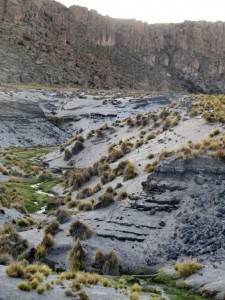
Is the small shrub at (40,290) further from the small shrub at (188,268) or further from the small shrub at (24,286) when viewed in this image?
the small shrub at (188,268)

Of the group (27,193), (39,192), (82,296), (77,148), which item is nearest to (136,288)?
(82,296)

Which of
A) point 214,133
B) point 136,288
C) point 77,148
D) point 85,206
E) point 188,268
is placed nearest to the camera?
point 136,288

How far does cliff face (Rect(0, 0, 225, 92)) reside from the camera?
125 m

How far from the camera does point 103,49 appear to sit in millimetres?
155500

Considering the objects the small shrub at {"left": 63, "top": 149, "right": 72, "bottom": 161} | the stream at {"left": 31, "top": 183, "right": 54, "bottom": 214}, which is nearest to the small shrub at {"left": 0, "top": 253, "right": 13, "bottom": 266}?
the stream at {"left": 31, "top": 183, "right": 54, "bottom": 214}

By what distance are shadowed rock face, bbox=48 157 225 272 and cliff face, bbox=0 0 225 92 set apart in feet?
280

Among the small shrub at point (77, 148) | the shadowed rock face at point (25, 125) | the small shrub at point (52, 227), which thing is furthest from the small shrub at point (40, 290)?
the shadowed rock face at point (25, 125)

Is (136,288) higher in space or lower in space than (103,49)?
lower

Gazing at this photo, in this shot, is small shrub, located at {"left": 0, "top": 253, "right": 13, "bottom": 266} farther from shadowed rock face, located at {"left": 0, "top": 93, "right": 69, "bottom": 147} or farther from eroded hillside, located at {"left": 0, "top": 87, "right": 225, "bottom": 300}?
shadowed rock face, located at {"left": 0, "top": 93, "right": 69, "bottom": 147}

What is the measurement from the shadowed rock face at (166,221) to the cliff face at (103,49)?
85339 millimetres

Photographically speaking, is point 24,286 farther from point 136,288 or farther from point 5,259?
point 5,259

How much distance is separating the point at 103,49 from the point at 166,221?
134 meters

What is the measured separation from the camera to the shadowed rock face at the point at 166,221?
2336 cm

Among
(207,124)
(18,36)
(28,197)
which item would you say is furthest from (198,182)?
(18,36)
